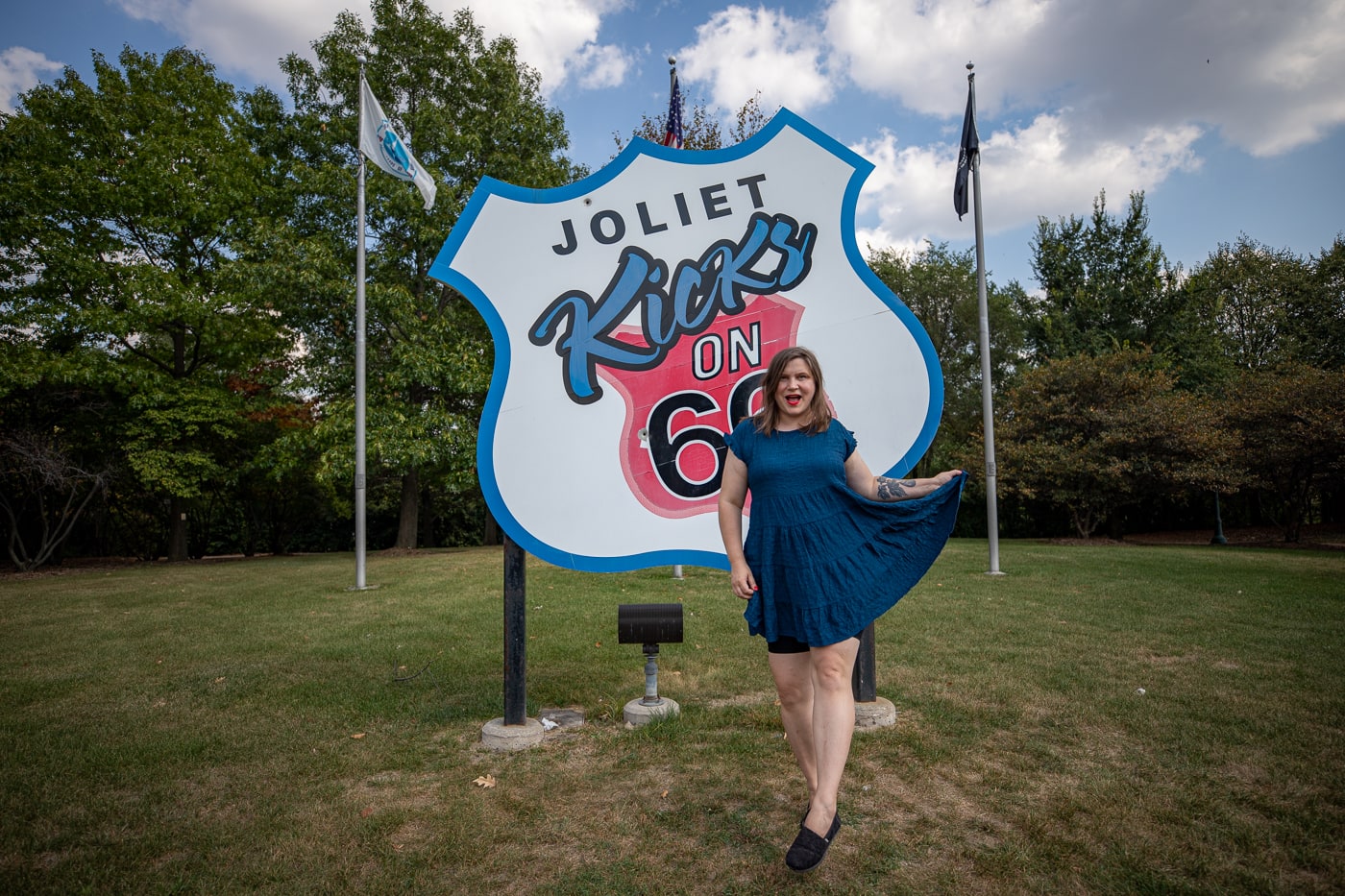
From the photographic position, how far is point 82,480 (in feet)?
Result: 51.8

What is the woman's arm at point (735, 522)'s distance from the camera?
276cm

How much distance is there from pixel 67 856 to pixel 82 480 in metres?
16.8

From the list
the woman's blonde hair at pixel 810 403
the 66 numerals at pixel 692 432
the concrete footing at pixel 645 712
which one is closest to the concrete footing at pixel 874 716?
the concrete footing at pixel 645 712

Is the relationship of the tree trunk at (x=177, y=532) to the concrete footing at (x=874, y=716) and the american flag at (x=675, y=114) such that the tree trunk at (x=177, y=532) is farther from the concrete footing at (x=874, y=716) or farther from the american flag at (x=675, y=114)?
the concrete footing at (x=874, y=716)

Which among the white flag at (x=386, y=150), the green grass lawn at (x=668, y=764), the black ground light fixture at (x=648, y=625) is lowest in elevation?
the green grass lawn at (x=668, y=764)

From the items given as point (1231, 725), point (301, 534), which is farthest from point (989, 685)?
point (301, 534)

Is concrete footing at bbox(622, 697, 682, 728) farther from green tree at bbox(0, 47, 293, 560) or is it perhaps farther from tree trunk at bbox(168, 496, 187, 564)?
tree trunk at bbox(168, 496, 187, 564)

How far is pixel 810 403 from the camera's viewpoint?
2.82 meters

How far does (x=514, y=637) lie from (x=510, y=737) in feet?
1.73

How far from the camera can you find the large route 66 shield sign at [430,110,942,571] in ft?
13.1

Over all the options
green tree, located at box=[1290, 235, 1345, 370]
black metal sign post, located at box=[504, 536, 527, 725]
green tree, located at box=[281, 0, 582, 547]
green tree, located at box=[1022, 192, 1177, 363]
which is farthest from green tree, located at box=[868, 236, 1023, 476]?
black metal sign post, located at box=[504, 536, 527, 725]

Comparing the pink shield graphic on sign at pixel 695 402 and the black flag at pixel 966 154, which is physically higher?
the black flag at pixel 966 154

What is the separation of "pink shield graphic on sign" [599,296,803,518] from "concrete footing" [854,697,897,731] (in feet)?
4.77

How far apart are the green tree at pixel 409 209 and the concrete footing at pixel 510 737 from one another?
11.7 m
